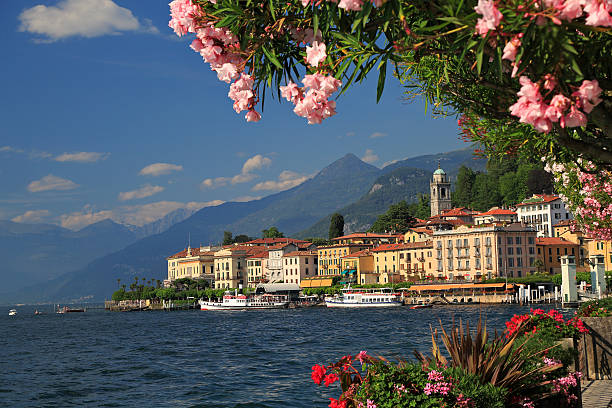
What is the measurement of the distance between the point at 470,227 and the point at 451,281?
9.81m

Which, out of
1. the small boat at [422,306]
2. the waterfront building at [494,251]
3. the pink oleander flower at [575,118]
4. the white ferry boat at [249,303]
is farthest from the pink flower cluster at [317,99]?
the white ferry boat at [249,303]

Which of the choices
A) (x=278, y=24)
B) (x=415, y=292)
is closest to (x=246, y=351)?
(x=278, y=24)

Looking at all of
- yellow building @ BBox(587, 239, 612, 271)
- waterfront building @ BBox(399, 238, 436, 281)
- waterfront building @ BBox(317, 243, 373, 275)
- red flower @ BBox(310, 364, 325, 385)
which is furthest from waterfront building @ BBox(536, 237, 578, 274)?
red flower @ BBox(310, 364, 325, 385)

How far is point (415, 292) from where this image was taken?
11175 centimetres

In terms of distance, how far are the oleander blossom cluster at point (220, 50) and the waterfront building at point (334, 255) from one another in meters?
133

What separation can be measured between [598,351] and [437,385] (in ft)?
25.6

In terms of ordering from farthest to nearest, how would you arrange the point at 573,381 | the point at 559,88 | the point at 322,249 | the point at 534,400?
the point at 322,249 → the point at 573,381 → the point at 534,400 → the point at 559,88

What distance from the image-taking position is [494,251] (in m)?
107

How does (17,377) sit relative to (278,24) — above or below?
below

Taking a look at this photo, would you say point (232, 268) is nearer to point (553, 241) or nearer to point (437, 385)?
point (553, 241)

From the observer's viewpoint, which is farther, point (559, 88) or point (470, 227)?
point (470, 227)

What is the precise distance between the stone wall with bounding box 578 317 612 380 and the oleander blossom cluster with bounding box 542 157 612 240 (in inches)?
222

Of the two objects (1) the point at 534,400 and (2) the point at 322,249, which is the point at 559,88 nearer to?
(1) the point at 534,400

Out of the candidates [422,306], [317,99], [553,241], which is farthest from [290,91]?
[553,241]
